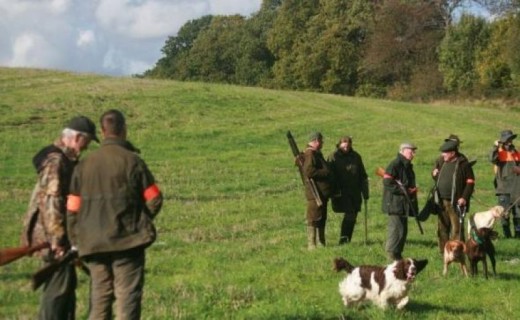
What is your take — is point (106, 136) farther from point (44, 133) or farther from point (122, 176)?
point (44, 133)

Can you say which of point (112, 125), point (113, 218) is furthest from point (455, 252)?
point (112, 125)

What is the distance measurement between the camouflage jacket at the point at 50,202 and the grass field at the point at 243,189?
1.74 metres

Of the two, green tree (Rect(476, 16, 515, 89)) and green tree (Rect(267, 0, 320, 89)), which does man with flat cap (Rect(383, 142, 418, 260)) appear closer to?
green tree (Rect(476, 16, 515, 89))

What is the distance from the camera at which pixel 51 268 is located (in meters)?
6.22

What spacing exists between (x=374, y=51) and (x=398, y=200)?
5742 centimetres

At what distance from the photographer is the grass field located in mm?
8680

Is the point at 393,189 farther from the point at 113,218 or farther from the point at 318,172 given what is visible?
the point at 113,218

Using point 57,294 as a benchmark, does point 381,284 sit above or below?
below

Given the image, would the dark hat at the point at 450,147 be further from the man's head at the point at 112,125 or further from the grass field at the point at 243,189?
the man's head at the point at 112,125

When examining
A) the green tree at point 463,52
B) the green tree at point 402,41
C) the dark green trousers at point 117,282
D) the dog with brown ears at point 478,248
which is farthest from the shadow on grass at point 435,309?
the green tree at point 402,41

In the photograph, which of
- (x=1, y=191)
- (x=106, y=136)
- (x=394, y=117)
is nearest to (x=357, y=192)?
(x=106, y=136)

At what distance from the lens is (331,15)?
73938 mm

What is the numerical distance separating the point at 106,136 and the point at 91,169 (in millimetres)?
336

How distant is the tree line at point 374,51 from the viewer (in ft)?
181
